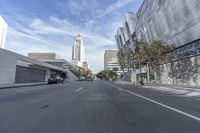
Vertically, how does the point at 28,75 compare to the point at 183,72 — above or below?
below

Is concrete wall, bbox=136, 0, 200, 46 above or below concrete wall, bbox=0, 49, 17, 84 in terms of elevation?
above

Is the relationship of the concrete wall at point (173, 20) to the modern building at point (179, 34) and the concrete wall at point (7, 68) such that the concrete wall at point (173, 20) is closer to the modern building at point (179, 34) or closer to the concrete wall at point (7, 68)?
the modern building at point (179, 34)

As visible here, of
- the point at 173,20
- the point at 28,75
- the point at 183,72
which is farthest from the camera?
the point at 28,75

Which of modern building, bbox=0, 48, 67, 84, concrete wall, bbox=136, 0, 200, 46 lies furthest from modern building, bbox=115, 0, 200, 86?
modern building, bbox=0, 48, 67, 84

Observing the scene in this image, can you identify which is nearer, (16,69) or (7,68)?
(7,68)

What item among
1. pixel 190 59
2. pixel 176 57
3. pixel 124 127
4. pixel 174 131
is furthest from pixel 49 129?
pixel 176 57

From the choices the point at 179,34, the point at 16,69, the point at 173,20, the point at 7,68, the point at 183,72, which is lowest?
the point at 183,72

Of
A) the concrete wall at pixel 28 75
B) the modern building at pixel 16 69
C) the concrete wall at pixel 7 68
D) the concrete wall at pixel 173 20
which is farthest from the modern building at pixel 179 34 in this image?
the concrete wall at pixel 28 75

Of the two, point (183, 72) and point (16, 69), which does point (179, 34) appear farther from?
point (16, 69)

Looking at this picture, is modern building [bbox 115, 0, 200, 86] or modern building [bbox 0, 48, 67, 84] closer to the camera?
modern building [bbox 0, 48, 67, 84]

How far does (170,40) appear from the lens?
3812 cm

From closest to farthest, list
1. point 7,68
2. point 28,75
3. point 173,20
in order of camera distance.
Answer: point 7,68 < point 173,20 < point 28,75

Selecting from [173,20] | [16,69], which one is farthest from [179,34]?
[16,69]

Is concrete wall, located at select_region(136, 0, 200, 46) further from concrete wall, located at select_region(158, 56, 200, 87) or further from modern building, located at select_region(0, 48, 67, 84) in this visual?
modern building, located at select_region(0, 48, 67, 84)
